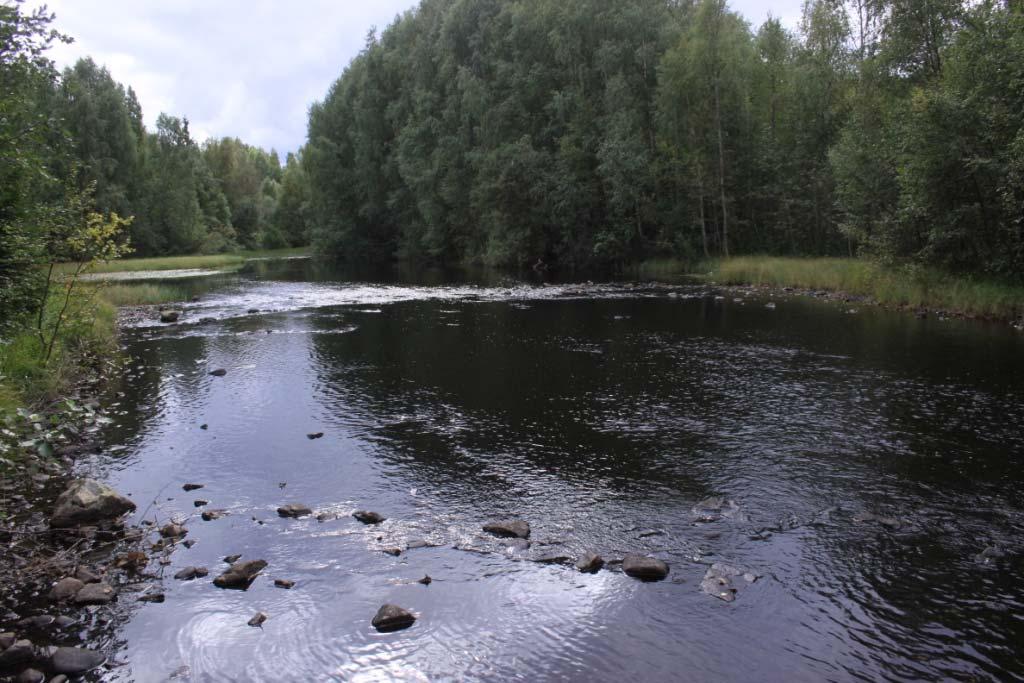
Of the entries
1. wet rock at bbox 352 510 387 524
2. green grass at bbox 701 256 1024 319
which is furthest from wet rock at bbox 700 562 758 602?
green grass at bbox 701 256 1024 319

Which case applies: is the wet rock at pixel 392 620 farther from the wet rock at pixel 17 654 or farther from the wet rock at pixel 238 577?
the wet rock at pixel 17 654

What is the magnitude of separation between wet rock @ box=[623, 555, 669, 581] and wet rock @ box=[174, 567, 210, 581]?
5.49m

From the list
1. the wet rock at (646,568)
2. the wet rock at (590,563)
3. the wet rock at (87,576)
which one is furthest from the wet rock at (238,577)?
the wet rock at (646,568)

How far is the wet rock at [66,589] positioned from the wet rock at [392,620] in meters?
→ 3.71

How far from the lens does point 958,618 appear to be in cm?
741

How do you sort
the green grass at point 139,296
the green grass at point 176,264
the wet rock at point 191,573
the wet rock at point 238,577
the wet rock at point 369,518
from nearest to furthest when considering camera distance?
the wet rock at point 238,577 → the wet rock at point 191,573 → the wet rock at point 369,518 → the green grass at point 139,296 → the green grass at point 176,264

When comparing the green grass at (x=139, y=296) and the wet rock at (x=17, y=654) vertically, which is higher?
the green grass at (x=139, y=296)

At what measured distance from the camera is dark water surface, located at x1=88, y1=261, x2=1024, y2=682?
23.5ft

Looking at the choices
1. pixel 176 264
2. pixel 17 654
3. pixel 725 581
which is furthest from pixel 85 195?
pixel 176 264

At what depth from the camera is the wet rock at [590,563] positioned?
866 cm

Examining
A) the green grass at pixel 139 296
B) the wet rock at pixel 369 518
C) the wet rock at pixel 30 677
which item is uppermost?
the green grass at pixel 139 296

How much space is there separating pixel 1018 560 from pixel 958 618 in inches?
73.4

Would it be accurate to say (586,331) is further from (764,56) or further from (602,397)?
(764,56)

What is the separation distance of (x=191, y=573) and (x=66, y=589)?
1.36 m
